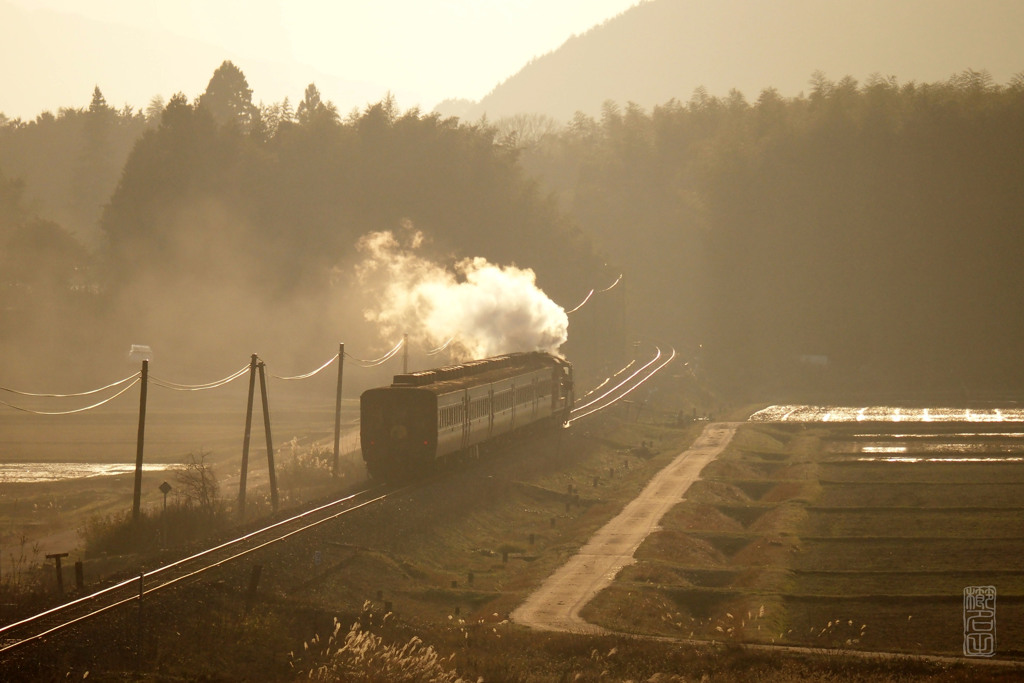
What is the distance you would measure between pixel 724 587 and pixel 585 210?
4086 inches

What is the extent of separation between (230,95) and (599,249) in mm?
52857

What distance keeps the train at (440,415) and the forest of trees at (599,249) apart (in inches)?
1742

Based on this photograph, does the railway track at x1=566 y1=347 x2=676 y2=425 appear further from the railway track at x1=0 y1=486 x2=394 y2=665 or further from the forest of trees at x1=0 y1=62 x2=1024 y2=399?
the railway track at x1=0 y1=486 x2=394 y2=665

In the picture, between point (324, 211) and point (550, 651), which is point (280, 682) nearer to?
point (550, 651)

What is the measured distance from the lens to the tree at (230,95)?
134m

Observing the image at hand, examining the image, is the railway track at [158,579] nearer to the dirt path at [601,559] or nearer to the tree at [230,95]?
the dirt path at [601,559]

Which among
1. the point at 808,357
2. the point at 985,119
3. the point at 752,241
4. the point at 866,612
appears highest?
the point at 985,119

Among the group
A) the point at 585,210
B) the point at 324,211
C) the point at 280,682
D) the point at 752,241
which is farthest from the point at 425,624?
the point at 585,210

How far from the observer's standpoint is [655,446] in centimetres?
5762

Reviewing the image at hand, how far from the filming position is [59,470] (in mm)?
46656

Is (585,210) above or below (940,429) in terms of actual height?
above

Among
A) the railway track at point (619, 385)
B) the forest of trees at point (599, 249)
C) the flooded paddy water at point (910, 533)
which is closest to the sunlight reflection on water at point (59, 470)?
the railway track at point (619, 385)

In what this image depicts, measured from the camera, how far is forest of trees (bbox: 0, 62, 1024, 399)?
9381 centimetres

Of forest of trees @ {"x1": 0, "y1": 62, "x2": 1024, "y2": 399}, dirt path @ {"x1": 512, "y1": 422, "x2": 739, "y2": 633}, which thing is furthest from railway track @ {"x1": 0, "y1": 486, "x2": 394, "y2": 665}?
forest of trees @ {"x1": 0, "y1": 62, "x2": 1024, "y2": 399}
